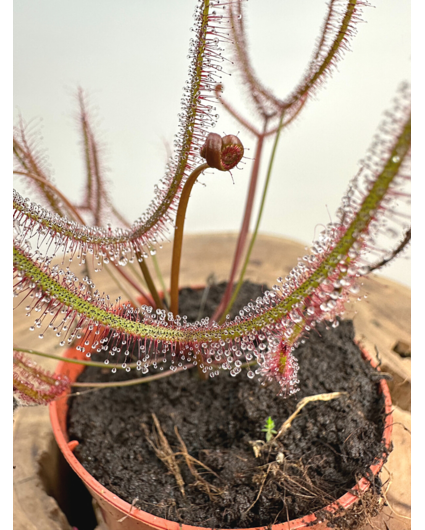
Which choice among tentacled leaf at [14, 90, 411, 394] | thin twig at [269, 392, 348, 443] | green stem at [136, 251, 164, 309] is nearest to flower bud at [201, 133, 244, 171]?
tentacled leaf at [14, 90, 411, 394]

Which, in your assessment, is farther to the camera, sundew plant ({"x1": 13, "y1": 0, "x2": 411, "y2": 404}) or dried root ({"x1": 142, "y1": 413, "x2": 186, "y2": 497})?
dried root ({"x1": 142, "y1": 413, "x2": 186, "y2": 497})

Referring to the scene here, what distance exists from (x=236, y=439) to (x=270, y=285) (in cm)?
51

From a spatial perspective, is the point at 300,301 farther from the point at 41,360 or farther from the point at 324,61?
the point at 41,360

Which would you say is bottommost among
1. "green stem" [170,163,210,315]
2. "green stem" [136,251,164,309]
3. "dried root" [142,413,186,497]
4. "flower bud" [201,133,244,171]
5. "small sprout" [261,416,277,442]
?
"dried root" [142,413,186,497]

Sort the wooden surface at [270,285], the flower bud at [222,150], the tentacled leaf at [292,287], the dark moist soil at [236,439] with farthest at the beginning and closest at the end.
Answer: the wooden surface at [270,285]
the dark moist soil at [236,439]
the flower bud at [222,150]
the tentacled leaf at [292,287]

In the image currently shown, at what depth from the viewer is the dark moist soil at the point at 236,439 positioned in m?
0.64

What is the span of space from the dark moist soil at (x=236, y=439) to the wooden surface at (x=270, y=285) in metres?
0.08

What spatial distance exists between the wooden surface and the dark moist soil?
0.08 m

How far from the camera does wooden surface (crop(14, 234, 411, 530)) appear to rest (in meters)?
0.79

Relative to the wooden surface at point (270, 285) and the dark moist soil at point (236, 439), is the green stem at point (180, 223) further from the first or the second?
the wooden surface at point (270, 285)

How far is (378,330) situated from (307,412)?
0.44 metres

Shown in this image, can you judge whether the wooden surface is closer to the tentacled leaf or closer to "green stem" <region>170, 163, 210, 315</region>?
the tentacled leaf

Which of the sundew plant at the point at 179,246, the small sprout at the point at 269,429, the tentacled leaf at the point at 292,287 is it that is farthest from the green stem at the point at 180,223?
the small sprout at the point at 269,429

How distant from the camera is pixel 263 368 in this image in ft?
2.13
